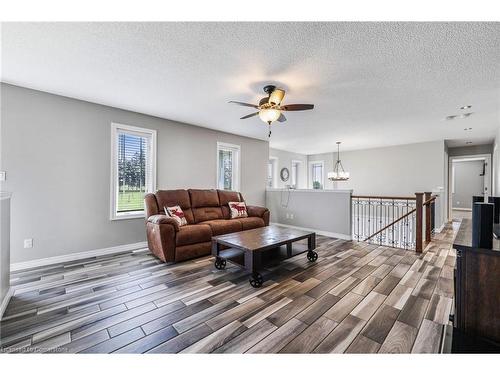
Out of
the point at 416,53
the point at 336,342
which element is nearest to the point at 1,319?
the point at 336,342

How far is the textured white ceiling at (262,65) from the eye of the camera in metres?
1.88

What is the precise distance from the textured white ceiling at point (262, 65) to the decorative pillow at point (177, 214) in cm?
174

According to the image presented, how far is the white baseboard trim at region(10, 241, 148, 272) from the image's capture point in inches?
119

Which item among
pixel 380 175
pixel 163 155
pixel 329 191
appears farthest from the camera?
pixel 380 175

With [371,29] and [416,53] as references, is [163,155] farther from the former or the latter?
[416,53]

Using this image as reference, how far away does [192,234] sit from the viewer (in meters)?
3.45

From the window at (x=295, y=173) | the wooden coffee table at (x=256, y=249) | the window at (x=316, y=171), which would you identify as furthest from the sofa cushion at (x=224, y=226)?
the window at (x=316, y=171)

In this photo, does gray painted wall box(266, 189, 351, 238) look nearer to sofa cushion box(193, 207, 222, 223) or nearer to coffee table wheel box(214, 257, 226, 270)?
sofa cushion box(193, 207, 222, 223)

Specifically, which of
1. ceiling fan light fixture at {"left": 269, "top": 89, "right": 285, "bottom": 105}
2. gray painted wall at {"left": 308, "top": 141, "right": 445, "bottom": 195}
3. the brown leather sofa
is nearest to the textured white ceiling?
ceiling fan light fixture at {"left": 269, "top": 89, "right": 285, "bottom": 105}

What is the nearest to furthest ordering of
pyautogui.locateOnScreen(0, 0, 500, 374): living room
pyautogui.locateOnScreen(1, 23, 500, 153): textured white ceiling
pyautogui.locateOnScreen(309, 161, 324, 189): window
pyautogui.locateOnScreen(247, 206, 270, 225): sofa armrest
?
pyautogui.locateOnScreen(0, 0, 500, 374): living room
pyautogui.locateOnScreen(1, 23, 500, 153): textured white ceiling
pyautogui.locateOnScreen(247, 206, 270, 225): sofa armrest
pyautogui.locateOnScreen(309, 161, 324, 189): window

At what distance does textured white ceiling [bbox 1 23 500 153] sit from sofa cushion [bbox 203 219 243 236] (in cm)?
199

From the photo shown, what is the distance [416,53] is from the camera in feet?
7.09

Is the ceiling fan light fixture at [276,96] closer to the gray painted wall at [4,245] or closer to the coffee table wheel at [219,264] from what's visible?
the coffee table wheel at [219,264]
